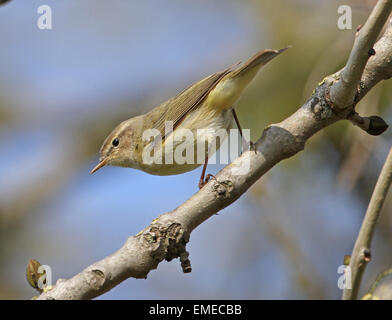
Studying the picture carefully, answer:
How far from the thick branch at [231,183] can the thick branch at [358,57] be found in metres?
0.06

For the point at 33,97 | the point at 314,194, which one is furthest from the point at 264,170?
the point at 33,97

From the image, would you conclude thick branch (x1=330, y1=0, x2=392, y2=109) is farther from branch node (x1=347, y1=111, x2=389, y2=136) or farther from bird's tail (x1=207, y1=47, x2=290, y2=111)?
bird's tail (x1=207, y1=47, x2=290, y2=111)

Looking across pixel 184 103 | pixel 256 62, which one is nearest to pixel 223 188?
pixel 256 62

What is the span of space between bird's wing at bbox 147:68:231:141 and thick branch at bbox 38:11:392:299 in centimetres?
124

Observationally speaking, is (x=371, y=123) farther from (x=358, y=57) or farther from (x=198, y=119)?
(x=198, y=119)

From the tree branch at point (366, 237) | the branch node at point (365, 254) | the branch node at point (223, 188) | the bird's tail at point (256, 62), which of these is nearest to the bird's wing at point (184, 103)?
the bird's tail at point (256, 62)

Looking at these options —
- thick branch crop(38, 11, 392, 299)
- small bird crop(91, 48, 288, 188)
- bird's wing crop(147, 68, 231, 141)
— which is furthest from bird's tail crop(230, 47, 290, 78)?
thick branch crop(38, 11, 392, 299)

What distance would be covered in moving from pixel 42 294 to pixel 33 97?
4.71m

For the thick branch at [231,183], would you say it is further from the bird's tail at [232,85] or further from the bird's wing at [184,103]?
the bird's wing at [184,103]

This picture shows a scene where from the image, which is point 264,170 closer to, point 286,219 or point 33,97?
point 286,219

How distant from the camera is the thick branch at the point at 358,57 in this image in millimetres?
1877

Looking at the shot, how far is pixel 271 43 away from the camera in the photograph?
552 centimetres

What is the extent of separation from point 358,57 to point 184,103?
6.21 feet

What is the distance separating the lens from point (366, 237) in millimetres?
1914
